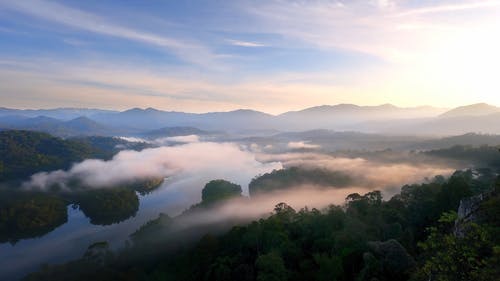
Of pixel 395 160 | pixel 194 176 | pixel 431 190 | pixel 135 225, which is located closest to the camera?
pixel 431 190

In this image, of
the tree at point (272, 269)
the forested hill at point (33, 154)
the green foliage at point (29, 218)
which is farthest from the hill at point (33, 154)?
the tree at point (272, 269)

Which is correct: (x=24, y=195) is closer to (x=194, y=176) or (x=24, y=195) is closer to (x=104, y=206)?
(x=104, y=206)

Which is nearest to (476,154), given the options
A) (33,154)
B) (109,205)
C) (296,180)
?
(296,180)

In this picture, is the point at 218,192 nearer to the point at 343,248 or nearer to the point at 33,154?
the point at 343,248

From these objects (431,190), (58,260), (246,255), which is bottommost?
(58,260)

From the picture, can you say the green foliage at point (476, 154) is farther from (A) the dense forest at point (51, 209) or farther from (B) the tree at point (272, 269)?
(A) the dense forest at point (51, 209)

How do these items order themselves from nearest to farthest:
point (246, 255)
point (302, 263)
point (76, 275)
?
point (302, 263) → point (246, 255) → point (76, 275)

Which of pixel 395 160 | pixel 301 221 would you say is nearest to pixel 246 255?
pixel 301 221
